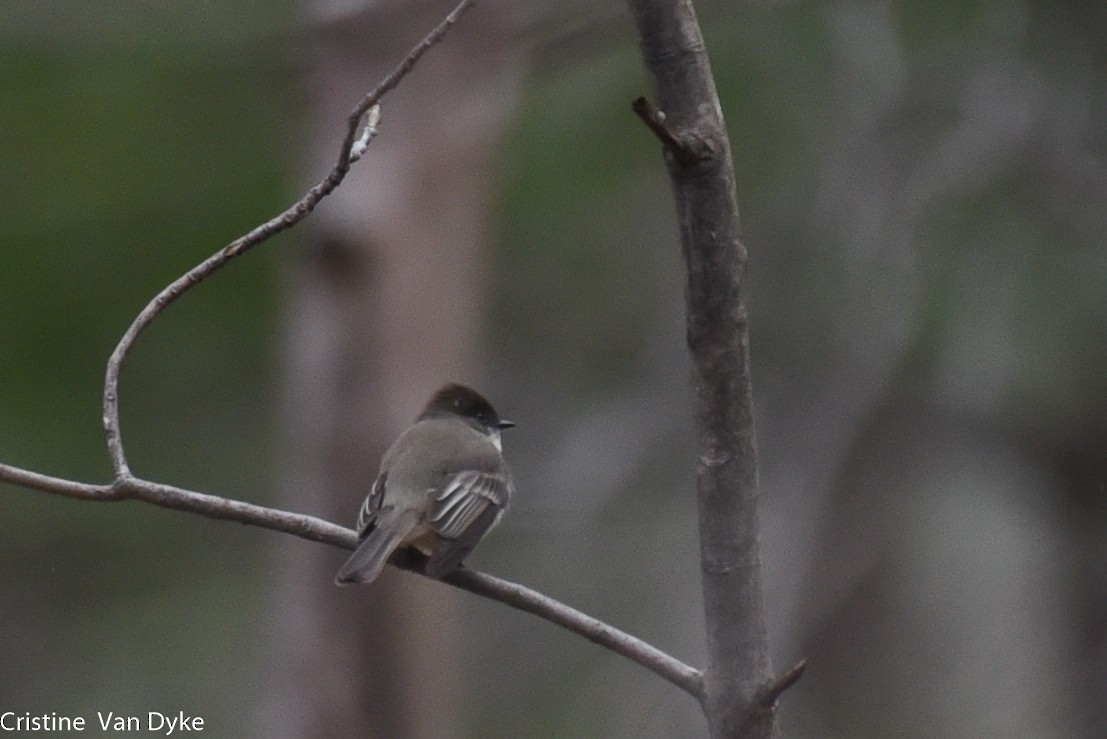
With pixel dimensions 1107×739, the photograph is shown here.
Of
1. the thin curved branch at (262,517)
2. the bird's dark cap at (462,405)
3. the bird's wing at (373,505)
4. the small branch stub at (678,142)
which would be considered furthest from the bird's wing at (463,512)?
the small branch stub at (678,142)

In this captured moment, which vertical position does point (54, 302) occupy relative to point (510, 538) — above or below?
above

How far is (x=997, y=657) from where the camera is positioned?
22.0 feet

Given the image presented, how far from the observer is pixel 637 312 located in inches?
306

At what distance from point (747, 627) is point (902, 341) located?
429cm

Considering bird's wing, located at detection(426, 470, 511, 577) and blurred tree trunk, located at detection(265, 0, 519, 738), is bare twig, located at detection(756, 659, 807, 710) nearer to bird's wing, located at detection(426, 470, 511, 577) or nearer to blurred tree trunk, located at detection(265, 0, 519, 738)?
bird's wing, located at detection(426, 470, 511, 577)

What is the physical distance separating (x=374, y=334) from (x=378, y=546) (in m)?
2.61

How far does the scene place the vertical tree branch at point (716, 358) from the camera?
1.71m

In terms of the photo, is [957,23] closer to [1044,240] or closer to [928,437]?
[1044,240]

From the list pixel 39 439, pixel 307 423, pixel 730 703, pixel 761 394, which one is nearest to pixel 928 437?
pixel 761 394

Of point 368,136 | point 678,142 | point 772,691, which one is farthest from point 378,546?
point 678,142

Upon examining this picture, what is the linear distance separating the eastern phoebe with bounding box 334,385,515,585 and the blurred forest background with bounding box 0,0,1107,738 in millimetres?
1612

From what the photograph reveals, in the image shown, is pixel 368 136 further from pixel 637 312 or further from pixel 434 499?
pixel 637 312

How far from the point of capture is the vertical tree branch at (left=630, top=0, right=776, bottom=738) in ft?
5.60

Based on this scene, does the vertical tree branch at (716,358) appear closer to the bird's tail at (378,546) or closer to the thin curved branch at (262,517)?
the thin curved branch at (262,517)
